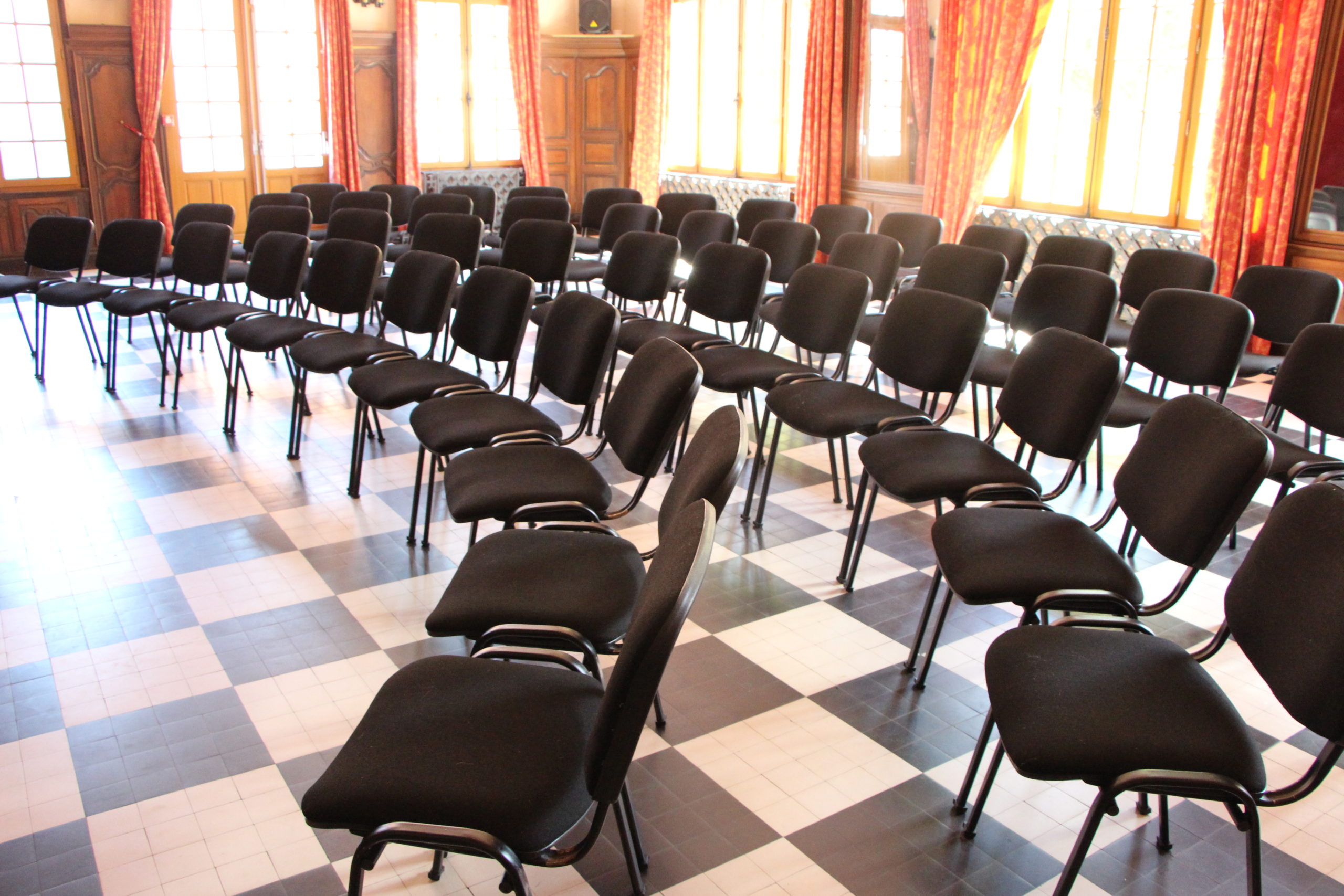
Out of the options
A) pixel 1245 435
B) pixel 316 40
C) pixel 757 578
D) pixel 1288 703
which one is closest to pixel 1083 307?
pixel 757 578

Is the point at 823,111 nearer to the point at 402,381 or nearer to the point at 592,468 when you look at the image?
the point at 402,381

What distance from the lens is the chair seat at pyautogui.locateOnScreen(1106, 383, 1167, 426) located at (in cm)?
353

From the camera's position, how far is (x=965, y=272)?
461 cm

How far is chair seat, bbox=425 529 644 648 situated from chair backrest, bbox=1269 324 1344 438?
2.31 m

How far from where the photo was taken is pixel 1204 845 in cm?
219

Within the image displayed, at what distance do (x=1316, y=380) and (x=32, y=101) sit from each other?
9.55m

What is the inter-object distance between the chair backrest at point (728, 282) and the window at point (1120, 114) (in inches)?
135

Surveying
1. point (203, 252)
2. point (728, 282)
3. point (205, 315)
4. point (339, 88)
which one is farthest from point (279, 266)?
point (339, 88)

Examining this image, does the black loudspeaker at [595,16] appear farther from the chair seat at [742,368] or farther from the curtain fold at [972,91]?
the chair seat at [742,368]

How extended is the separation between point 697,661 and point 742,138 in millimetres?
8053

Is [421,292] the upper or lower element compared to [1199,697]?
upper

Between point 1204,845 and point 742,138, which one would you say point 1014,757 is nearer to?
point 1204,845

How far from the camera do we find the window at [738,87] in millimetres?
9344

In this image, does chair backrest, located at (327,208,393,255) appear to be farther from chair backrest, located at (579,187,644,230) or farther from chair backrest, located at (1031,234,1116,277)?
chair backrest, located at (1031,234,1116,277)
